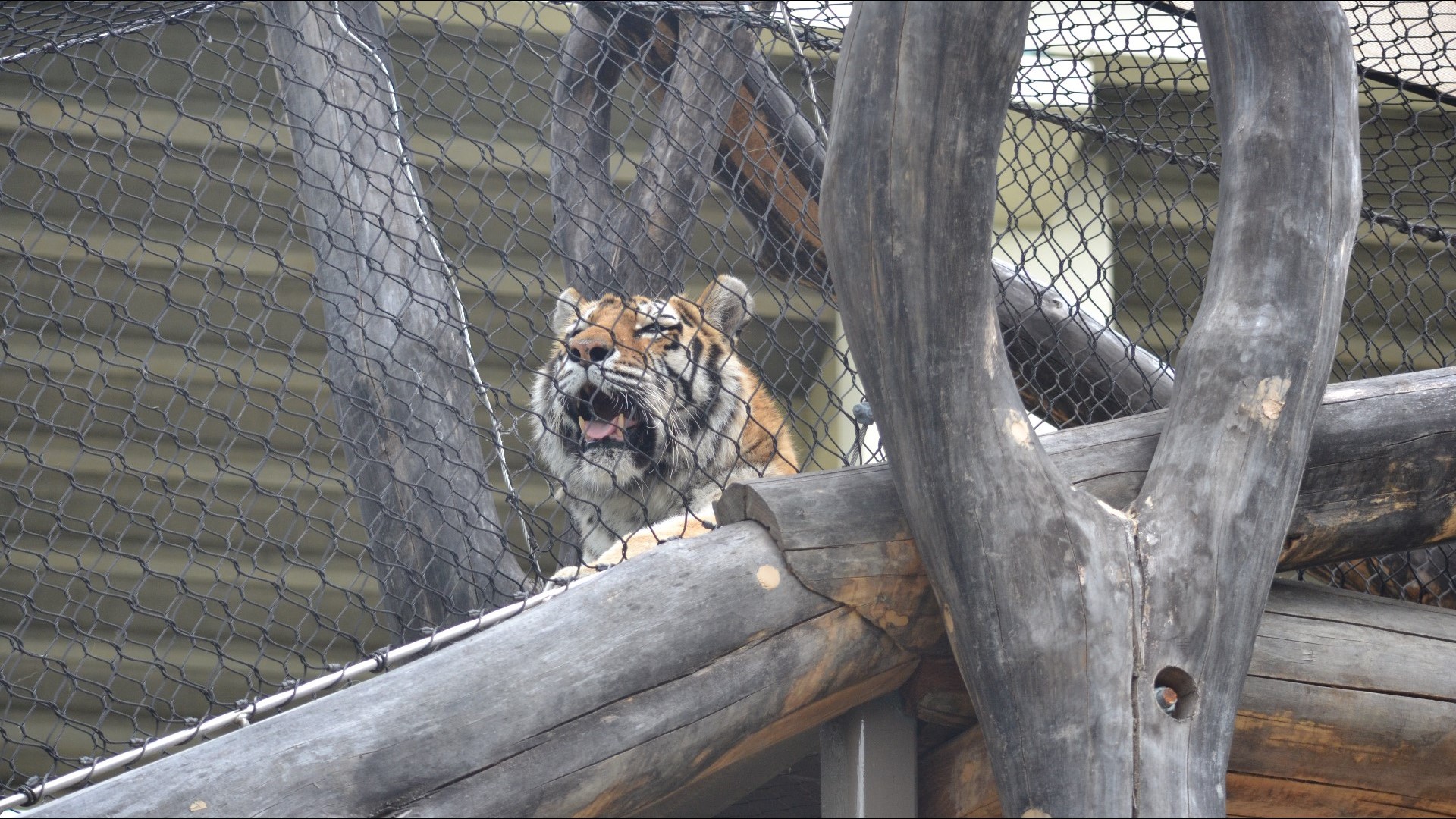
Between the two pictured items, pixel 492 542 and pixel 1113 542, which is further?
pixel 492 542

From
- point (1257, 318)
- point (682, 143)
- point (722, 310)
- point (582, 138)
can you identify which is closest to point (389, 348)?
point (582, 138)

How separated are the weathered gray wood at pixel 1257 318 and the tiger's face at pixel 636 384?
1.81 m

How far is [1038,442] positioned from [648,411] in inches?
75.5

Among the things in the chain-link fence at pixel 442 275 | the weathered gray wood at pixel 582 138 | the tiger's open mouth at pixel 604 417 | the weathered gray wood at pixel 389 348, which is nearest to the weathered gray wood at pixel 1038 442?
the chain-link fence at pixel 442 275

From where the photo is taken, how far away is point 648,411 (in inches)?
130

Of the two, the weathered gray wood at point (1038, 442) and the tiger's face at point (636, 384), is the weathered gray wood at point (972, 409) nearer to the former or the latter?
the weathered gray wood at point (1038, 442)

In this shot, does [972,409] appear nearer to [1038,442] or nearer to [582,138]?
[1038,442]

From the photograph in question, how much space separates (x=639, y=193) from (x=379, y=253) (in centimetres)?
79

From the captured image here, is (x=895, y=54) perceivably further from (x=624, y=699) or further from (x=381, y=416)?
(x=381, y=416)

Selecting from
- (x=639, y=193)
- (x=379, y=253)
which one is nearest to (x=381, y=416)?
(x=379, y=253)

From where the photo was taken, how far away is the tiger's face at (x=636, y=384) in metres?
3.33

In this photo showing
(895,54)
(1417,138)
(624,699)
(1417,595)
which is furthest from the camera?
(1417,138)

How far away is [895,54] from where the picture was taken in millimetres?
1340

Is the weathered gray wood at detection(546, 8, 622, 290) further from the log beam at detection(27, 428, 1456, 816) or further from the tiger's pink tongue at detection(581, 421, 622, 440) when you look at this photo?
the log beam at detection(27, 428, 1456, 816)
